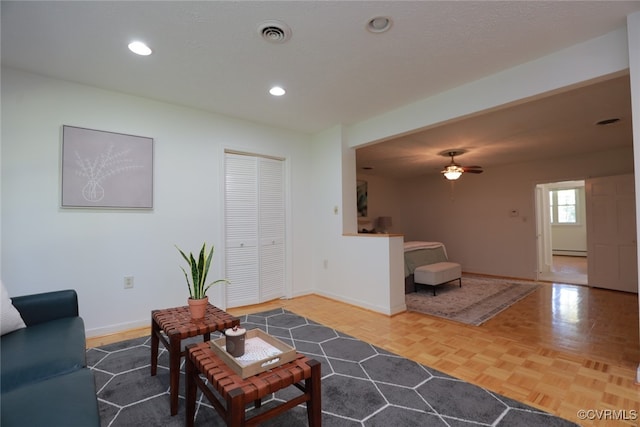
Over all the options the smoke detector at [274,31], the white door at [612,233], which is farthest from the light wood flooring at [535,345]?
the smoke detector at [274,31]

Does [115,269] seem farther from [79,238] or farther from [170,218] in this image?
[170,218]

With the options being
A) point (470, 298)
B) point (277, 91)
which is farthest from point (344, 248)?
point (277, 91)

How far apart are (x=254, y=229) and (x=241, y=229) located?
180 mm

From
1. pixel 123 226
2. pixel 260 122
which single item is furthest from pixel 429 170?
pixel 123 226

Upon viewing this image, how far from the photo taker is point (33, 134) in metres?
2.61

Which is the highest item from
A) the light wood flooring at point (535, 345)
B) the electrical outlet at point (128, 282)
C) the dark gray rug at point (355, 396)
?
the electrical outlet at point (128, 282)

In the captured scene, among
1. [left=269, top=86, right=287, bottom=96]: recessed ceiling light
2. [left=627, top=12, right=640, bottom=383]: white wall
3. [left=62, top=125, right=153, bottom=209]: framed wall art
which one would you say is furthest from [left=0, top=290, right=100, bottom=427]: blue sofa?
[left=627, top=12, right=640, bottom=383]: white wall

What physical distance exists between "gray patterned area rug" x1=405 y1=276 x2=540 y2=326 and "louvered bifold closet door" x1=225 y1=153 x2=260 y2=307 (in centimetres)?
213

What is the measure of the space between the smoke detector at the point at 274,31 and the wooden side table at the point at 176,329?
1985 millimetres

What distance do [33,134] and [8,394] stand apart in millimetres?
2372

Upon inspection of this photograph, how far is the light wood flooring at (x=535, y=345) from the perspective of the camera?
1847 mm

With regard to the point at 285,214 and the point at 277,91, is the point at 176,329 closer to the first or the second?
the point at 277,91

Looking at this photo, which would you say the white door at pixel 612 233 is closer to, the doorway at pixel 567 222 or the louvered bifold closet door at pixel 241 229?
the doorway at pixel 567 222

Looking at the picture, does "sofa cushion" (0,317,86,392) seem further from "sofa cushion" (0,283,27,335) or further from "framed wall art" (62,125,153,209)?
"framed wall art" (62,125,153,209)
